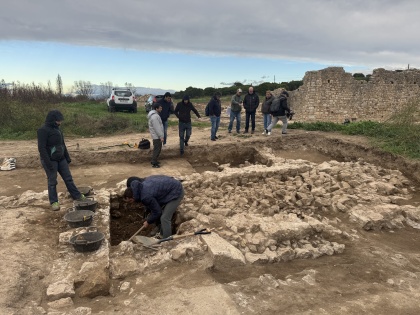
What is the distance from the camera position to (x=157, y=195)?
5.13 metres

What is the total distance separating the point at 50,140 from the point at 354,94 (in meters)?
16.5

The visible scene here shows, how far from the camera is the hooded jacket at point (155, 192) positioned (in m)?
4.89

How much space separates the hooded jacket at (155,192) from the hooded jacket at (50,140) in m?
1.74

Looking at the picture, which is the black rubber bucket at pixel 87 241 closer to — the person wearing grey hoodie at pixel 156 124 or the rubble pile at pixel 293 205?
the rubble pile at pixel 293 205

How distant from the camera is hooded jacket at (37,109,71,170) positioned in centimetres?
543

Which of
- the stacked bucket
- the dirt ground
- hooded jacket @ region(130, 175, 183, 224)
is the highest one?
hooded jacket @ region(130, 175, 183, 224)

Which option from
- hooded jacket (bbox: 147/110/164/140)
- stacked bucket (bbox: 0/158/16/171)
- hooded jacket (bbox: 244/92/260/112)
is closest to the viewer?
hooded jacket (bbox: 147/110/164/140)

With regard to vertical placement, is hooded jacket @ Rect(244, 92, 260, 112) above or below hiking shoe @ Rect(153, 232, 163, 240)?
above

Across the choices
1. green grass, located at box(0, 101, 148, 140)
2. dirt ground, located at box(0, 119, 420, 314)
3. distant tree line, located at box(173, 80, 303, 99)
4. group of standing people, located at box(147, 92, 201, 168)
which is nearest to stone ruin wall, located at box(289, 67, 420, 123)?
green grass, located at box(0, 101, 148, 140)

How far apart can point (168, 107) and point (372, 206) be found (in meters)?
6.02

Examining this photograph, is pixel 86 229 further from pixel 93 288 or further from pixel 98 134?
pixel 98 134

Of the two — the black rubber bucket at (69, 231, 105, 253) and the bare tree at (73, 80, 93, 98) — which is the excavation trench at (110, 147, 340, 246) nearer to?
the black rubber bucket at (69, 231, 105, 253)

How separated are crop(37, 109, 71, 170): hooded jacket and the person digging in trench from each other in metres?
1.51

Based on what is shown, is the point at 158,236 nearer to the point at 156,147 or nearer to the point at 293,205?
the point at 293,205
